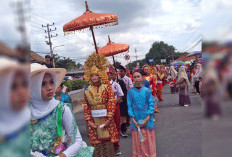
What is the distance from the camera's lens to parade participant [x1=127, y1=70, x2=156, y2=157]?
3.68m

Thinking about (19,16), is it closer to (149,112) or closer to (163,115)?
(149,112)

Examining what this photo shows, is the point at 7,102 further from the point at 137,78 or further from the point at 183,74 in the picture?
the point at 137,78

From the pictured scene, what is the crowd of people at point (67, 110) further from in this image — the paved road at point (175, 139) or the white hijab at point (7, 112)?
the paved road at point (175, 139)

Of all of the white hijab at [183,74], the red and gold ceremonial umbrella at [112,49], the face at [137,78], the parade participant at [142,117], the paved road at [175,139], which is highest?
the red and gold ceremonial umbrella at [112,49]

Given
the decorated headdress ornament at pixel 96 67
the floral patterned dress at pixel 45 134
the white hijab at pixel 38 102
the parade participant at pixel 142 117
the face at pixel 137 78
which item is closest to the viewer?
the white hijab at pixel 38 102

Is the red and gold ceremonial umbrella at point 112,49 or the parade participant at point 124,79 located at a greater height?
the red and gold ceremonial umbrella at point 112,49

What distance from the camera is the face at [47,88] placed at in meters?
1.60

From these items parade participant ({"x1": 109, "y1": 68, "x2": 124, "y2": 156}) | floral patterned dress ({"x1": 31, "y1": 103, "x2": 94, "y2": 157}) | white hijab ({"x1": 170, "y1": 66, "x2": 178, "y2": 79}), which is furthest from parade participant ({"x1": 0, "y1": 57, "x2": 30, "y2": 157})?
parade participant ({"x1": 109, "y1": 68, "x2": 124, "y2": 156})

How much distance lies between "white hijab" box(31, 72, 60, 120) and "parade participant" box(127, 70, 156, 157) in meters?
2.12

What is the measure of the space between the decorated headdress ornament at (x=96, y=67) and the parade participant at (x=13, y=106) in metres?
3.48

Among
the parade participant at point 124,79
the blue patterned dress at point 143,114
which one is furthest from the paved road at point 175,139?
the parade participant at point 124,79

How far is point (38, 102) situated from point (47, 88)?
4.0 inches

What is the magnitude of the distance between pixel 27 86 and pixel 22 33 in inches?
3.8

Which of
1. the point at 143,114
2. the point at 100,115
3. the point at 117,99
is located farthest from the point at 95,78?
the point at 117,99
